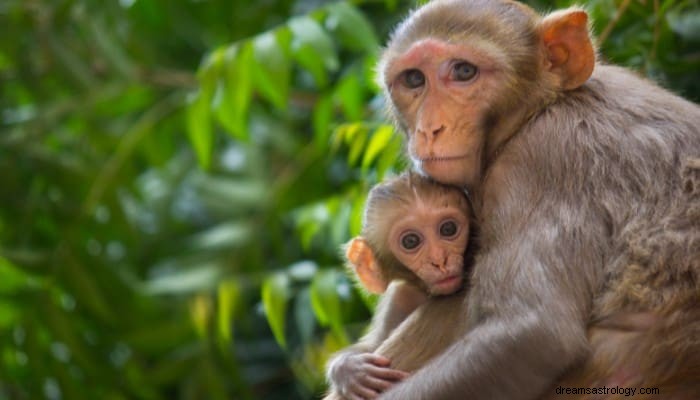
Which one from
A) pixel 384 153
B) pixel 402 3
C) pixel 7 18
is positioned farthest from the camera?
pixel 7 18

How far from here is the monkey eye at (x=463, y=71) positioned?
3557mm

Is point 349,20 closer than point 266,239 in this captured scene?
Yes

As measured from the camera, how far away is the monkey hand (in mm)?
3531

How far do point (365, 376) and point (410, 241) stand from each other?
21.9 inches

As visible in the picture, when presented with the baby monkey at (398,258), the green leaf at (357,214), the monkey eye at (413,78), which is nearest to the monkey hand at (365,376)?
the baby monkey at (398,258)

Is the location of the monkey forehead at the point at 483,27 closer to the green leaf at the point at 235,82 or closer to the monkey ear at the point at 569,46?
the monkey ear at the point at 569,46

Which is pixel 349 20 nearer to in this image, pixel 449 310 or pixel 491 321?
pixel 449 310

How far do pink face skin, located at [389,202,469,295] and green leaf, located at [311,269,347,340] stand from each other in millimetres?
993

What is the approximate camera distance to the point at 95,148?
8.16 metres

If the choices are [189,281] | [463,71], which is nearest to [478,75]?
[463,71]

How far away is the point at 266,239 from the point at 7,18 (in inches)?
88.4

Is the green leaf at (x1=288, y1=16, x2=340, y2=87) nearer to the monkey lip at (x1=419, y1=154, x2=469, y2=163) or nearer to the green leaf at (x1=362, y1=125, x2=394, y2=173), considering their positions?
the green leaf at (x1=362, y1=125, x2=394, y2=173)

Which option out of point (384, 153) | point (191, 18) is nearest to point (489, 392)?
point (384, 153)

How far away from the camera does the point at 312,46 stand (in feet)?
16.4
